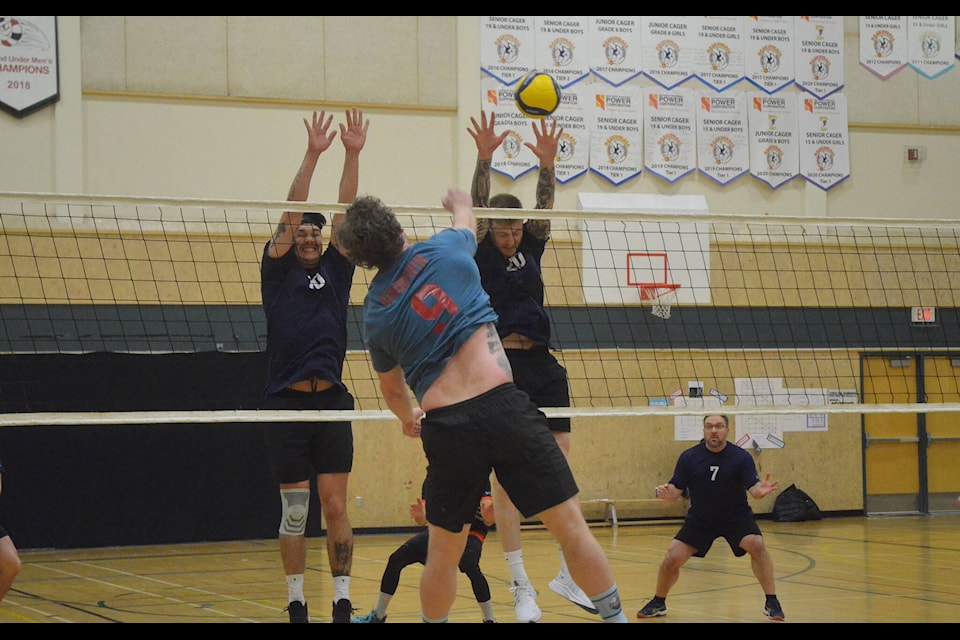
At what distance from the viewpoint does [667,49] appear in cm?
1602

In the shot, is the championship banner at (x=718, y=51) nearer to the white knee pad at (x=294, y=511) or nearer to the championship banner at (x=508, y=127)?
the championship banner at (x=508, y=127)

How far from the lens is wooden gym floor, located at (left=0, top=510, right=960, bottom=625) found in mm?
8047

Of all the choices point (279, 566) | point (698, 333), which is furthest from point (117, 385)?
point (698, 333)

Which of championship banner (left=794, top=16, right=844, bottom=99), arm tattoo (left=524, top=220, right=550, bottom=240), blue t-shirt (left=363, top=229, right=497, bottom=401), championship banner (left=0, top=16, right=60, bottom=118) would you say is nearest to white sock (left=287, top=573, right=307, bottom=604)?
blue t-shirt (left=363, top=229, right=497, bottom=401)

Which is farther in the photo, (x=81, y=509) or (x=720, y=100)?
(x=720, y=100)

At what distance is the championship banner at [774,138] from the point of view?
16188 mm

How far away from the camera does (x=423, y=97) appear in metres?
15.0

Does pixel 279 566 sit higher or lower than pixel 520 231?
lower

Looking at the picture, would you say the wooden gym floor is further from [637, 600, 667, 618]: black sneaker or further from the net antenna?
the net antenna

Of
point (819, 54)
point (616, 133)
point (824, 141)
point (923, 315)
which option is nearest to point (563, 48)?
point (616, 133)

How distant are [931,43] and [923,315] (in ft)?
13.2

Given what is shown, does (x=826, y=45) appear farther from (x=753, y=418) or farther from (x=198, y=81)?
(x=198, y=81)

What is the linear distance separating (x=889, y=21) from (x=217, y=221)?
10.0 metres

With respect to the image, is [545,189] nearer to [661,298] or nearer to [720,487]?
[720,487]
